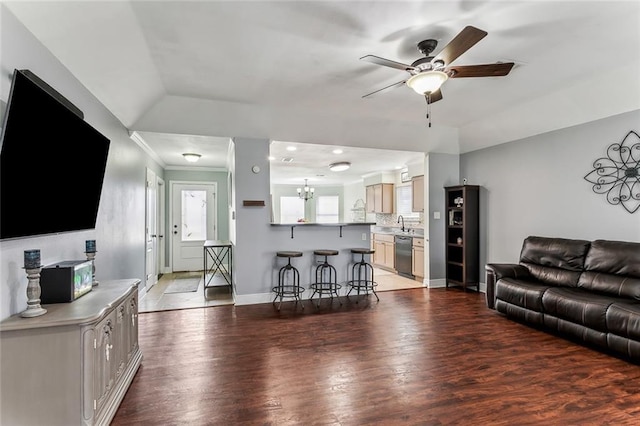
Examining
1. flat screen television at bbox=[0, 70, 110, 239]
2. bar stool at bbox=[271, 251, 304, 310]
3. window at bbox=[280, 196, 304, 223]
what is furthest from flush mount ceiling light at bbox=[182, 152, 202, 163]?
window at bbox=[280, 196, 304, 223]

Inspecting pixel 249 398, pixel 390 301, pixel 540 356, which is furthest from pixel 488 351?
pixel 249 398

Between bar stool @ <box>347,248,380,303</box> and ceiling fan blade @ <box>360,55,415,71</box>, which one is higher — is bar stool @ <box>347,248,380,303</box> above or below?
below

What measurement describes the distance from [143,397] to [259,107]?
11.1 ft

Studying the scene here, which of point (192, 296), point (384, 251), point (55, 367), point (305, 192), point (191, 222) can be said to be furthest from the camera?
point (305, 192)

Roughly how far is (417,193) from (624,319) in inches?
168

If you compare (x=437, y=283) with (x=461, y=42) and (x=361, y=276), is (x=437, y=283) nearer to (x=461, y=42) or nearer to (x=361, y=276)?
(x=361, y=276)

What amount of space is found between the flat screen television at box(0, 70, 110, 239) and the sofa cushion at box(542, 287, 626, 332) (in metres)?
4.51

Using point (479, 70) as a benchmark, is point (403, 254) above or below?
below

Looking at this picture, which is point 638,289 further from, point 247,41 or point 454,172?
point 247,41

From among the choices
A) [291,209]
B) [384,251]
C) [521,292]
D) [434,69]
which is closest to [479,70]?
[434,69]

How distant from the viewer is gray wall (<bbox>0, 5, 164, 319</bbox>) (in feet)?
5.82

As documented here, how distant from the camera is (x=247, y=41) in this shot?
2693 mm

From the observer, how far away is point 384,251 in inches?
304

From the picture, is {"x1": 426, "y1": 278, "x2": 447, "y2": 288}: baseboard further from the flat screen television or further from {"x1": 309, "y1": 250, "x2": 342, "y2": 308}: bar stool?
the flat screen television
